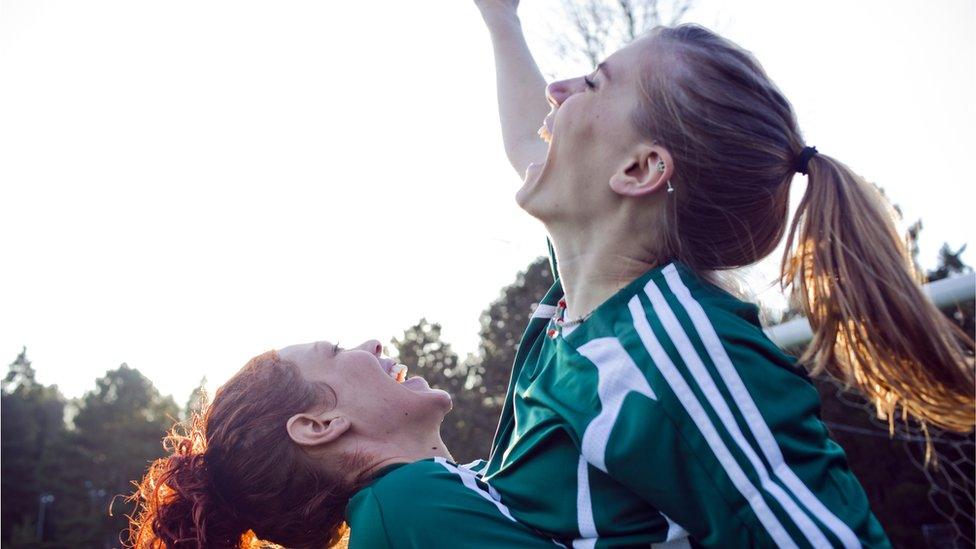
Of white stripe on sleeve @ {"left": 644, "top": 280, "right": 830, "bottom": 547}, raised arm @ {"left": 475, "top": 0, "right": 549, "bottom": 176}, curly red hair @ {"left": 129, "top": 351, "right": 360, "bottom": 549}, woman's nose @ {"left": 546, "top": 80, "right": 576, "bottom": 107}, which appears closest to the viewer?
white stripe on sleeve @ {"left": 644, "top": 280, "right": 830, "bottom": 547}

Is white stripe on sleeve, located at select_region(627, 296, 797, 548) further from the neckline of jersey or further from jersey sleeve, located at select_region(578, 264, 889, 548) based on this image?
the neckline of jersey

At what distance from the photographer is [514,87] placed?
8.40ft

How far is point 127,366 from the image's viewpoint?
42719mm

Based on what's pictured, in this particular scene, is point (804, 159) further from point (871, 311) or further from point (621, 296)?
point (621, 296)

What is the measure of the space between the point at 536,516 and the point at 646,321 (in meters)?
0.50

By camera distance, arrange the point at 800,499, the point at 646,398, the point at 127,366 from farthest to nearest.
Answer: the point at 127,366
the point at 646,398
the point at 800,499

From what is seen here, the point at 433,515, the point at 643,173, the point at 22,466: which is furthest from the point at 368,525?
the point at 22,466

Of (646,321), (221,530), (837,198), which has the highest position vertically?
(837,198)

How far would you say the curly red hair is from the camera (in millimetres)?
2373

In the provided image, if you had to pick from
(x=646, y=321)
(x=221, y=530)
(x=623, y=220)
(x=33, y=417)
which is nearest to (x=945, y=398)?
(x=646, y=321)

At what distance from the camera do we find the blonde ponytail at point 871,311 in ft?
5.00

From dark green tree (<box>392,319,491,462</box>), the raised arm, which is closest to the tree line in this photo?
dark green tree (<box>392,319,491,462</box>)

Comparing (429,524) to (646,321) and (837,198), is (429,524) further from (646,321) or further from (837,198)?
(837,198)

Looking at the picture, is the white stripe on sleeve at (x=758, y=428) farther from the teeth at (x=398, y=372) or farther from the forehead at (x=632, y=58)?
the teeth at (x=398, y=372)
